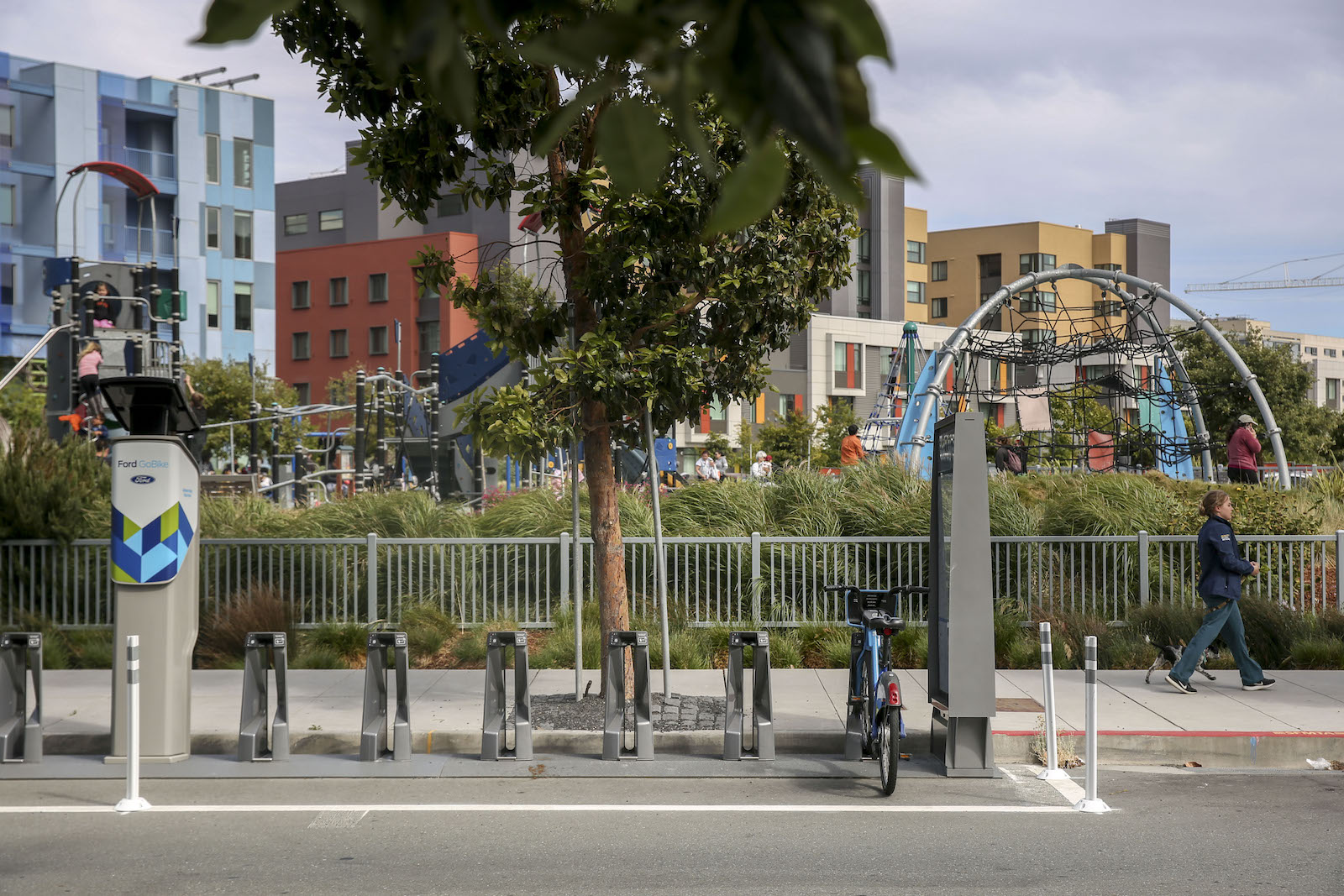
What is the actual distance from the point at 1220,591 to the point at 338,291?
6065 centimetres

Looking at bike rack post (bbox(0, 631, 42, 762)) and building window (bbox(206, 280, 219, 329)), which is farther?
building window (bbox(206, 280, 219, 329))

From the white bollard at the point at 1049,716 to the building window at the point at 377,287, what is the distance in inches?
2316

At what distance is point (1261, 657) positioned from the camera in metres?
12.6

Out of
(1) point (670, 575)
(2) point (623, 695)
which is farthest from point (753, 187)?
(1) point (670, 575)

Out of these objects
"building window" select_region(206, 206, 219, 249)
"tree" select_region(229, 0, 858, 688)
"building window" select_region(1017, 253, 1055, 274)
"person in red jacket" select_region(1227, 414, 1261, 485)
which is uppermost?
"building window" select_region(1017, 253, 1055, 274)

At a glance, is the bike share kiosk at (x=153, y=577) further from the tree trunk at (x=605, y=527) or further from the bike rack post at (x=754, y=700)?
the bike rack post at (x=754, y=700)

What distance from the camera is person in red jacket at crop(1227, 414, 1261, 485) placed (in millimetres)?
21438

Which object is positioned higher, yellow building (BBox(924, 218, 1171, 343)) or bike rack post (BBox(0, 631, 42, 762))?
yellow building (BBox(924, 218, 1171, 343))

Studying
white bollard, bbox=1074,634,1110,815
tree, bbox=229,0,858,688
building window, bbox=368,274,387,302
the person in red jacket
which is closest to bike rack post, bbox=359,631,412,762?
tree, bbox=229,0,858,688

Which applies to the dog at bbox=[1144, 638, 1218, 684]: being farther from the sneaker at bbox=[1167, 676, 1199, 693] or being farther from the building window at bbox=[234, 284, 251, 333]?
the building window at bbox=[234, 284, 251, 333]

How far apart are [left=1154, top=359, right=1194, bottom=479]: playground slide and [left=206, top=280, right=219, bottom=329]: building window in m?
38.7

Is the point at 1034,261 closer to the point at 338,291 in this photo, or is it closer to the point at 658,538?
the point at 338,291

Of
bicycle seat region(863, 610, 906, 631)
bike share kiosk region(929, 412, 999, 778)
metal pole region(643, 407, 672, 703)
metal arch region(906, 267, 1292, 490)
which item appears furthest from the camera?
metal arch region(906, 267, 1292, 490)

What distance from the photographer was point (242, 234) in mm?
54062
